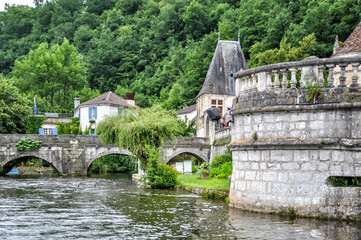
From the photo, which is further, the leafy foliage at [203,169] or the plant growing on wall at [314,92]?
the leafy foliage at [203,169]

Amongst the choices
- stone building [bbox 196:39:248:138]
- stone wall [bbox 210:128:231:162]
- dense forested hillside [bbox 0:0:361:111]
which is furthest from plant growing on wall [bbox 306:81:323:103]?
stone building [bbox 196:39:248:138]

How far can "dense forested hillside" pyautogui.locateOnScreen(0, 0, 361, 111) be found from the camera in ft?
146

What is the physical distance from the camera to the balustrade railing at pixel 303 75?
1086cm

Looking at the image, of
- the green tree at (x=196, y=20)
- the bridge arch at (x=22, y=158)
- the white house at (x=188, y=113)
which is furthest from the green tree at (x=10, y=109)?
the green tree at (x=196, y=20)

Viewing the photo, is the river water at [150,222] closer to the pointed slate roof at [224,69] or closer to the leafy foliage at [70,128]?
the pointed slate roof at [224,69]

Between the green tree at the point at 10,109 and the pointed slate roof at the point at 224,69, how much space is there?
53.6 feet

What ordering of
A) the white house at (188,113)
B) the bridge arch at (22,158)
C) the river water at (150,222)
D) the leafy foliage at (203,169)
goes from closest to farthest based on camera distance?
the river water at (150,222), the leafy foliage at (203,169), the bridge arch at (22,158), the white house at (188,113)

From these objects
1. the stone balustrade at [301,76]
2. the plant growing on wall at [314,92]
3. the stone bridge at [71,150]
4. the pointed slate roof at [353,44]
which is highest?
the pointed slate roof at [353,44]

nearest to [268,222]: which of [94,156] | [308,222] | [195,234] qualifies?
[308,222]

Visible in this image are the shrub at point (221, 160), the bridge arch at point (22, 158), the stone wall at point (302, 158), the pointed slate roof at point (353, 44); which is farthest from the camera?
the bridge arch at point (22, 158)

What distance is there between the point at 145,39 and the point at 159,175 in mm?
63905

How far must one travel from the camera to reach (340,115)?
35.4 ft

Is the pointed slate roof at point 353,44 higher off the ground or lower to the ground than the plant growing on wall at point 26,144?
higher

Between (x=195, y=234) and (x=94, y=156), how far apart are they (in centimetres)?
2936
